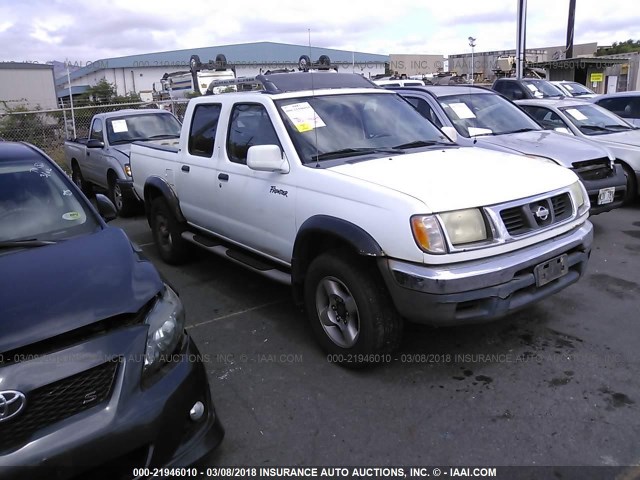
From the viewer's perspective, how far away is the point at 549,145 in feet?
22.3

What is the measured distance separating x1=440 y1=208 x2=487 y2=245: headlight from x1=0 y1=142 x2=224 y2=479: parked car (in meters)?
1.59

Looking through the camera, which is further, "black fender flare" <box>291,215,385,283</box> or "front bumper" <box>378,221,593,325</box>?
"black fender flare" <box>291,215,385,283</box>

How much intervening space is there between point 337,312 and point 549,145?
14.9 ft

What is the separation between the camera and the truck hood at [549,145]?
21.2 feet

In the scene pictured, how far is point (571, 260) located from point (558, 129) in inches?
222

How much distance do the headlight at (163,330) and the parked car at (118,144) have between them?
21.1ft

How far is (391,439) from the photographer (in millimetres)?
2941

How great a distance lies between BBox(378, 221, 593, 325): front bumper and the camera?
3043mm

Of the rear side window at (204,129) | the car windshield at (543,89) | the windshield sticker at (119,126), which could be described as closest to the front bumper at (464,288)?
the rear side window at (204,129)

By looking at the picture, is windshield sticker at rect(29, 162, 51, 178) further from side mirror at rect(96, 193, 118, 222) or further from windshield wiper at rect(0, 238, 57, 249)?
windshield wiper at rect(0, 238, 57, 249)

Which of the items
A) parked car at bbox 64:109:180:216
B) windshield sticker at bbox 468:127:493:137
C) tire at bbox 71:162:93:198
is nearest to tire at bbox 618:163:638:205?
windshield sticker at bbox 468:127:493:137

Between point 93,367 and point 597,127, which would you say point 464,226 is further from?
point 597,127

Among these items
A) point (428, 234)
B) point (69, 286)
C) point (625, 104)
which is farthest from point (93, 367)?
point (625, 104)

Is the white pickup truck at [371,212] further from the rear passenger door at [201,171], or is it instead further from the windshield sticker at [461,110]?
the windshield sticker at [461,110]
